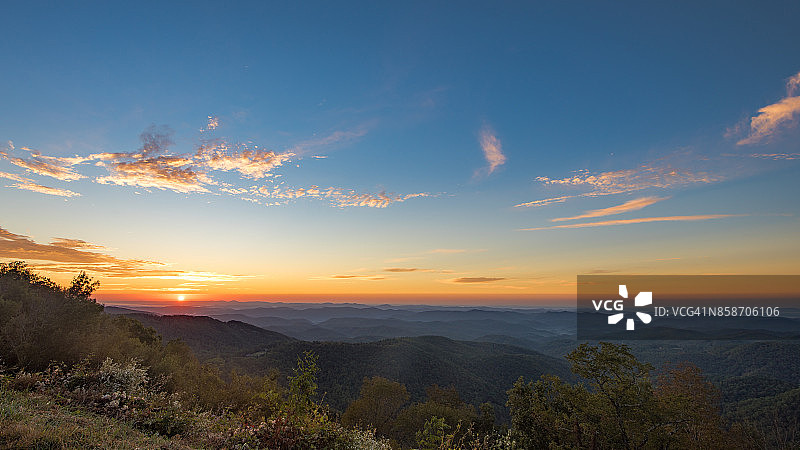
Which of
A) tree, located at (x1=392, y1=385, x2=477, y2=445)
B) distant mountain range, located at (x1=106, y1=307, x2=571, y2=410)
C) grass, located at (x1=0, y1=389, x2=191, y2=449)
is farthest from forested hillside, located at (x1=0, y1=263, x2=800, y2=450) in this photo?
distant mountain range, located at (x1=106, y1=307, x2=571, y2=410)

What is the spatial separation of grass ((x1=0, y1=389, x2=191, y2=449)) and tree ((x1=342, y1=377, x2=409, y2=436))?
4659cm

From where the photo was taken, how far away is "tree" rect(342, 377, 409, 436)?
51531 millimetres

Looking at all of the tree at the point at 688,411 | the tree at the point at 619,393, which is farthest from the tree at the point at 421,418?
the tree at the point at 619,393

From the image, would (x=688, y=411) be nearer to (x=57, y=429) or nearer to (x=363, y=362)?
(x=57, y=429)

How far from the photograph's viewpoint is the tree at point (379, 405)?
51.5 metres

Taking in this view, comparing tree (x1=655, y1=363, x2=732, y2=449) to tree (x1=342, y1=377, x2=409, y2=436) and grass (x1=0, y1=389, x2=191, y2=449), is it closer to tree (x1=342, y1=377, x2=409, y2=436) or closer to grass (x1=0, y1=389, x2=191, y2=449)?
grass (x1=0, y1=389, x2=191, y2=449)

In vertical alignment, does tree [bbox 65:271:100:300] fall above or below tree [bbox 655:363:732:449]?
above

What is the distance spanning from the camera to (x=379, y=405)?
55.1 m

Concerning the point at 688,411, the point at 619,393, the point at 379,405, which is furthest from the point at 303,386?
the point at 379,405

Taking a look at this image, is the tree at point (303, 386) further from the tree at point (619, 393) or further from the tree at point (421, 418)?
the tree at point (421, 418)

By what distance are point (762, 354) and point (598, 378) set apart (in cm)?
24195

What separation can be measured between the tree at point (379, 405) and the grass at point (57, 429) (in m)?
46.6

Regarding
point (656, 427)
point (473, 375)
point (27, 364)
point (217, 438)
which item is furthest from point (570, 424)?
point (473, 375)

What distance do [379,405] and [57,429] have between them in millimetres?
56083
